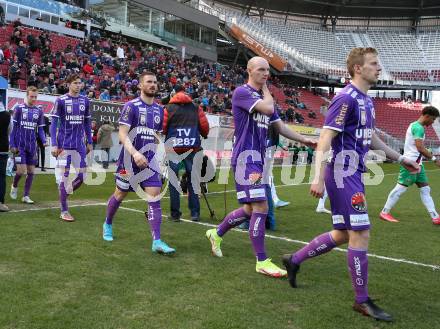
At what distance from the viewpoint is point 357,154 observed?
3.85m

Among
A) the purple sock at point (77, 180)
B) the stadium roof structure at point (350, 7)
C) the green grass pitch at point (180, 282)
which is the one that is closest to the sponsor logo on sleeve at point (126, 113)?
the green grass pitch at point (180, 282)

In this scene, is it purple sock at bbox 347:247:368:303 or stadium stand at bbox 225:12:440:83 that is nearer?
purple sock at bbox 347:247:368:303

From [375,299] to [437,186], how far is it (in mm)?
14370

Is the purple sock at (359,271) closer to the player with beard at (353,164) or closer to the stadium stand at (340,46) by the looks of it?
the player with beard at (353,164)

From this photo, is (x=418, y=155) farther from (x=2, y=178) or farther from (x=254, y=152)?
(x=2, y=178)

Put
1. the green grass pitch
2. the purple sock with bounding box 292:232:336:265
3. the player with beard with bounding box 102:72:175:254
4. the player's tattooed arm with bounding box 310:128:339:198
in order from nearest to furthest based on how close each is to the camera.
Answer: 1. the green grass pitch
2. the player's tattooed arm with bounding box 310:128:339:198
3. the purple sock with bounding box 292:232:336:265
4. the player with beard with bounding box 102:72:175:254

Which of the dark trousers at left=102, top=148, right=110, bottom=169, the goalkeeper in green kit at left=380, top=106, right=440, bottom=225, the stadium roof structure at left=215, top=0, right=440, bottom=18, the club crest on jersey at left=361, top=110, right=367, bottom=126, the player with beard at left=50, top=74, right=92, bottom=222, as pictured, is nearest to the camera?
the club crest on jersey at left=361, top=110, right=367, bottom=126

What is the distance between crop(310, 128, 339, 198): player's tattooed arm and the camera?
145 inches

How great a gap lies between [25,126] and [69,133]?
7.31 feet

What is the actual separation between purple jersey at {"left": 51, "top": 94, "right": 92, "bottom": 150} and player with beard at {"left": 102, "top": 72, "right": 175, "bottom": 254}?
190 centimetres

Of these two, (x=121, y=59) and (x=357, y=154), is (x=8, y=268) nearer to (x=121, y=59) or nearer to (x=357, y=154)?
(x=357, y=154)

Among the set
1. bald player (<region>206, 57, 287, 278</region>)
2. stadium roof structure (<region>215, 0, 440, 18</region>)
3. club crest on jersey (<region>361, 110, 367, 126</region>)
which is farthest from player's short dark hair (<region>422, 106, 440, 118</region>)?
stadium roof structure (<region>215, 0, 440, 18</region>)

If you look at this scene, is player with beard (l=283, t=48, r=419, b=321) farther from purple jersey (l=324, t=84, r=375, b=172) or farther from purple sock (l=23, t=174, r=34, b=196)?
purple sock (l=23, t=174, r=34, b=196)

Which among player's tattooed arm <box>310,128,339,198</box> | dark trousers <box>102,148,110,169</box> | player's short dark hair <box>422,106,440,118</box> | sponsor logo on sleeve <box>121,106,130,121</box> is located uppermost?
player's short dark hair <box>422,106,440,118</box>
